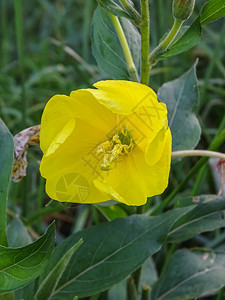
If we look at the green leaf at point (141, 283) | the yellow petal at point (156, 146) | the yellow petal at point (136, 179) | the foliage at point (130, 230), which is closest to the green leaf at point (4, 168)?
the foliage at point (130, 230)

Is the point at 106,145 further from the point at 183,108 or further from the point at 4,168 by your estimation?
the point at 183,108

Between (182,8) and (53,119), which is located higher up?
(182,8)

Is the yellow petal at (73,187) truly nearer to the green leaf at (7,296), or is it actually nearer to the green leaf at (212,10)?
the green leaf at (7,296)

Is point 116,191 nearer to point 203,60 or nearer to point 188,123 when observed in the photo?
point 188,123

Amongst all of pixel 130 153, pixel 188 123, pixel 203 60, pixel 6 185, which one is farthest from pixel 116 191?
pixel 203 60

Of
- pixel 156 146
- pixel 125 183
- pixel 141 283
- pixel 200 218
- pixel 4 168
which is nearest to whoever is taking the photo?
pixel 156 146

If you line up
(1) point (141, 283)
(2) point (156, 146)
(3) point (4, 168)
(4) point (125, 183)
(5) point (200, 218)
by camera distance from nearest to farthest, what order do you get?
(2) point (156, 146)
(4) point (125, 183)
(3) point (4, 168)
(5) point (200, 218)
(1) point (141, 283)

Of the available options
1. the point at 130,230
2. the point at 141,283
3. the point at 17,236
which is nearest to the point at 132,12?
the point at 130,230
